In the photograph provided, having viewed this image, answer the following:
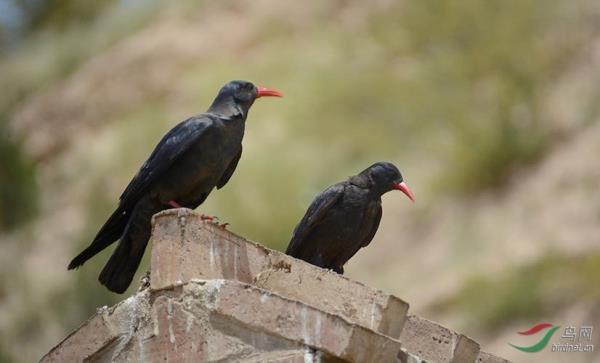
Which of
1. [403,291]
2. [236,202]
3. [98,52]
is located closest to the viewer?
[403,291]

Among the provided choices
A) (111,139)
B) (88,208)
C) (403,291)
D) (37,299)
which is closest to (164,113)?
(111,139)

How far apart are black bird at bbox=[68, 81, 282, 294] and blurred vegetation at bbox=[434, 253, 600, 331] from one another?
830cm

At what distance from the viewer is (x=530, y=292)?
16.6 m

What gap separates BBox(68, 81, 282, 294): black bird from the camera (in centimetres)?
851

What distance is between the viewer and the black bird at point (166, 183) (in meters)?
8.51

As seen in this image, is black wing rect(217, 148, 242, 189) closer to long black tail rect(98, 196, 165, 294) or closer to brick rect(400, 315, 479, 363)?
long black tail rect(98, 196, 165, 294)

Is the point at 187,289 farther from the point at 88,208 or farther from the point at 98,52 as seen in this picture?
the point at 98,52

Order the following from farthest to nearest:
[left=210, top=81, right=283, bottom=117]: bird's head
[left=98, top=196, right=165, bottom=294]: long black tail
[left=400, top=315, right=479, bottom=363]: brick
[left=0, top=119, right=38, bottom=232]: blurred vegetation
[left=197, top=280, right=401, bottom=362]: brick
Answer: [left=0, top=119, right=38, bottom=232]: blurred vegetation → [left=210, top=81, right=283, bottom=117]: bird's head → [left=98, top=196, right=165, bottom=294]: long black tail → [left=400, top=315, right=479, bottom=363]: brick → [left=197, top=280, right=401, bottom=362]: brick

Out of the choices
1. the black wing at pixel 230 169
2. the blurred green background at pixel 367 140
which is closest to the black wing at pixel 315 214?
the black wing at pixel 230 169

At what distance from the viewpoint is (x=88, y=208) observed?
2212cm

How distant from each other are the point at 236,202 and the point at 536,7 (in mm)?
6103

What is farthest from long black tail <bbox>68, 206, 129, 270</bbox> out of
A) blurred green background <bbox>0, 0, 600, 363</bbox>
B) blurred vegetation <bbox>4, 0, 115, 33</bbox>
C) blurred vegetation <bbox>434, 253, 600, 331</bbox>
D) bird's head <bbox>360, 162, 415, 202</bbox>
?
blurred vegetation <bbox>4, 0, 115, 33</bbox>

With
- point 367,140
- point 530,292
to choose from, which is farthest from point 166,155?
point 367,140

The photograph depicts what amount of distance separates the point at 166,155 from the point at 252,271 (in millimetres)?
1521
